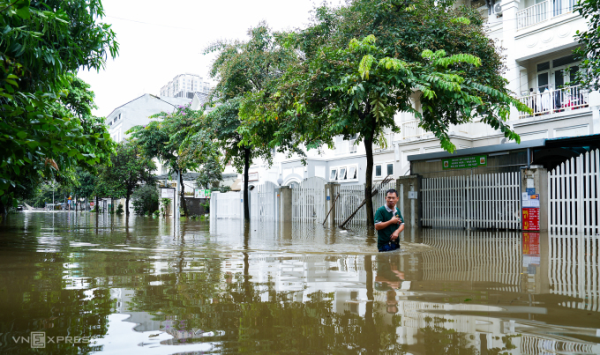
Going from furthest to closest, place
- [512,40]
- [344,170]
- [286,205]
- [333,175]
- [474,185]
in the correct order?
[333,175] → [344,170] → [286,205] → [512,40] → [474,185]

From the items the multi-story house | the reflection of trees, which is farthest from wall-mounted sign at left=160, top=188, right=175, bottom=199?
the reflection of trees

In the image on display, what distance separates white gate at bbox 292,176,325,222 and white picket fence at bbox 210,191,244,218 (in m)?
5.34

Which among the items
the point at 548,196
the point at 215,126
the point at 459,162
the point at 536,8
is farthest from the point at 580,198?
the point at 215,126

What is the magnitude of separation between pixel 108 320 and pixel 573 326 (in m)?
3.50

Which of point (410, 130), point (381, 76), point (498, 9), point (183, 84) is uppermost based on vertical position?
point (183, 84)

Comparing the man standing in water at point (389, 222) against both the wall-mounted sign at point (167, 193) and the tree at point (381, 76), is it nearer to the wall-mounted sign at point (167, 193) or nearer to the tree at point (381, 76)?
the tree at point (381, 76)

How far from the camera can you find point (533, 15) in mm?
18812

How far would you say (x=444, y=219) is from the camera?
50.7 feet

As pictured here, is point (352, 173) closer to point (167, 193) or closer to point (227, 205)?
point (227, 205)

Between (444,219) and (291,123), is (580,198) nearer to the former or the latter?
(444,219)

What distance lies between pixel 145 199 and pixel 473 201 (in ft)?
113

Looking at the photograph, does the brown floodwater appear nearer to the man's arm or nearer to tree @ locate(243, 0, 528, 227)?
the man's arm

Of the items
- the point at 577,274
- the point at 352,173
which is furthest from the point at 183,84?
the point at 577,274

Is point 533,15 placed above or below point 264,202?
above
